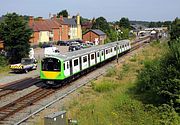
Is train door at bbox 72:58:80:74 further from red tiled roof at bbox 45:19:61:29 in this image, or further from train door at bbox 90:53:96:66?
red tiled roof at bbox 45:19:61:29

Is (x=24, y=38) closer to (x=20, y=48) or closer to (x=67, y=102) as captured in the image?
(x=20, y=48)

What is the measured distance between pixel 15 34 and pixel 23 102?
18.7m

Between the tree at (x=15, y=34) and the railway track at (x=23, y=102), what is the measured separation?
48.9 feet

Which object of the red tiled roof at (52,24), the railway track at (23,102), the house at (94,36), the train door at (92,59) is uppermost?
the red tiled roof at (52,24)

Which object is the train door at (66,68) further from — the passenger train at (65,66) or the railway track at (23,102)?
the railway track at (23,102)

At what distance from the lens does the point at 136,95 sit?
2077cm

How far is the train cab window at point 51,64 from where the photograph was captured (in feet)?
80.8

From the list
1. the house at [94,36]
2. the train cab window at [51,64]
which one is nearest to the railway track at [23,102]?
the train cab window at [51,64]

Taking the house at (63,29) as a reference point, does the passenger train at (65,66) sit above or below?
below

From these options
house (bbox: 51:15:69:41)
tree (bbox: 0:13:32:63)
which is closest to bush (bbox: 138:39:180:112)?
tree (bbox: 0:13:32:63)

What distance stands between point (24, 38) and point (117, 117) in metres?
25.4

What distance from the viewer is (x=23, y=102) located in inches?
815

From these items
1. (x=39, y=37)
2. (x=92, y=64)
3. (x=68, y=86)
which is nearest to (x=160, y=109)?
(x=68, y=86)

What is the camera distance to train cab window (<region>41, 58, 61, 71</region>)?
2464cm
